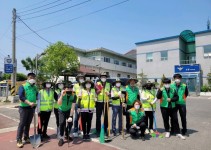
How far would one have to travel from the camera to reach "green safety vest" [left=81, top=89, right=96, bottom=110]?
253 inches

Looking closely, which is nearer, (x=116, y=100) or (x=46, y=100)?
(x=46, y=100)

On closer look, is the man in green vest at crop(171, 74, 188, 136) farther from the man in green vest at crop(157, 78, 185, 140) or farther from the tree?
the tree

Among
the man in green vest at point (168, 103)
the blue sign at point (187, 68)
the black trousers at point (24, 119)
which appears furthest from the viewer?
the blue sign at point (187, 68)

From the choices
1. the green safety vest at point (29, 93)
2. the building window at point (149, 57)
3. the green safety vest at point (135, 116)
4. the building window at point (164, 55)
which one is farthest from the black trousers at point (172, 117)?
the building window at point (149, 57)

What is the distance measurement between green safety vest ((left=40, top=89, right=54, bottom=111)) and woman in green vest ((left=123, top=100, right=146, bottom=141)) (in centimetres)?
234

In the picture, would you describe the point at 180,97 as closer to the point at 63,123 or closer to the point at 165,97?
the point at 165,97

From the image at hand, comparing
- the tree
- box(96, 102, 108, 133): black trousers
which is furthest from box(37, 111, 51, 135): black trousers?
the tree

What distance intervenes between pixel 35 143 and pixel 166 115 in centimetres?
409

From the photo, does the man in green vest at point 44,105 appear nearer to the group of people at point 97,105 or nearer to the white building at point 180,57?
the group of people at point 97,105

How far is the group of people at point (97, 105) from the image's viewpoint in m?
6.23

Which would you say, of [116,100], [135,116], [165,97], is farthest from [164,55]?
[135,116]

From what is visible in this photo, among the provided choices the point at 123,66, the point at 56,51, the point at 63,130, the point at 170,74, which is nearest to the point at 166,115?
the point at 63,130

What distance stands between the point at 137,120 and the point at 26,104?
335cm

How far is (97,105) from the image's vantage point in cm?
696
